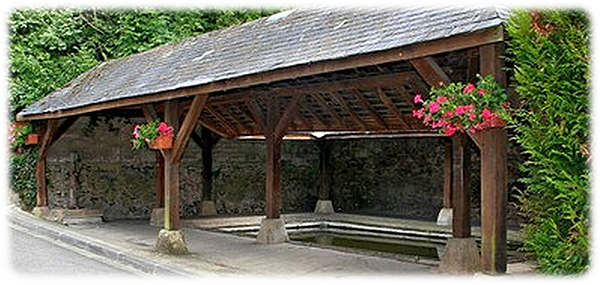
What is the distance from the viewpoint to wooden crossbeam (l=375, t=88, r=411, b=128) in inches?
339

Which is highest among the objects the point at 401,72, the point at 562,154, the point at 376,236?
the point at 401,72

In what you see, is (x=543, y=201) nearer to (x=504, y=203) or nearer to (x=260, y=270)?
(x=504, y=203)

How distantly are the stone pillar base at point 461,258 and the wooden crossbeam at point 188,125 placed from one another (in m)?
3.12

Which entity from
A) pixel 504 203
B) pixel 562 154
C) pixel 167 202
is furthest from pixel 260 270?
pixel 562 154

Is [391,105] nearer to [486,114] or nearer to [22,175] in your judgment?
[486,114]

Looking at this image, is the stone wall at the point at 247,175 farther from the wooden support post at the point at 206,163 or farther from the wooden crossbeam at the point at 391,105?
the wooden crossbeam at the point at 391,105

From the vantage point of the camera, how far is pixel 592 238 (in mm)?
4453

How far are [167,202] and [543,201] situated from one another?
4.98 meters

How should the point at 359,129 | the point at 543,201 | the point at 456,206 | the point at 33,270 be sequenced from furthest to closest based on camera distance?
the point at 359,129
the point at 33,270
the point at 456,206
the point at 543,201

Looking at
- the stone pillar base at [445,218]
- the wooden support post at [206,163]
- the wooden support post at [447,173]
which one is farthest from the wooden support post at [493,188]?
the wooden support post at [206,163]

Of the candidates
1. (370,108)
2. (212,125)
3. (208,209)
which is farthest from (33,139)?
(370,108)

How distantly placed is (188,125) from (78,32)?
386 inches

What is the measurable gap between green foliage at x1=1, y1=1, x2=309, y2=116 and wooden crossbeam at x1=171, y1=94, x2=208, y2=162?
794 centimetres

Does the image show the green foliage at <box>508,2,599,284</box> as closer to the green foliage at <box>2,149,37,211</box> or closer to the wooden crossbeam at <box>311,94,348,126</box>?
the wooden crossbeam at <box>311,94,348,126</box>
